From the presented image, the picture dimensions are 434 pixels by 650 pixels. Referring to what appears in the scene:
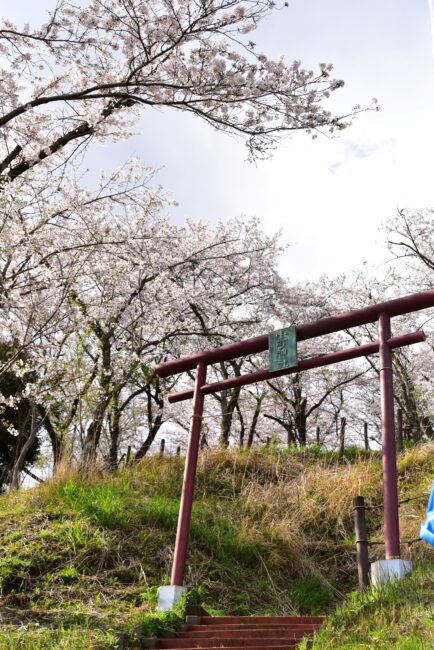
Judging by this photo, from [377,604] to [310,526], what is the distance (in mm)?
4448

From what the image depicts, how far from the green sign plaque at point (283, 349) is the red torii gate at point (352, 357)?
0.07m

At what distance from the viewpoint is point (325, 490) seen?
917cm

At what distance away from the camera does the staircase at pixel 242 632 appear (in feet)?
14.8

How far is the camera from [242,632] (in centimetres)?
472

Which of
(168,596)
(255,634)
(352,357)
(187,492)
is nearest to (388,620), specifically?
(255,634)

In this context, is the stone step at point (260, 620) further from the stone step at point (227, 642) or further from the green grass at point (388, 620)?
the green grass at point (388, 620)

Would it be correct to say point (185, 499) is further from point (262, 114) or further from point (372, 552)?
point (262, 114)

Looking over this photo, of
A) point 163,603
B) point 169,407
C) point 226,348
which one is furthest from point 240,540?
point 169,407

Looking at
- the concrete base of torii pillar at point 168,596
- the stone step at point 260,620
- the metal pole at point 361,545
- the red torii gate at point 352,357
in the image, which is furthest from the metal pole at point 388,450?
the concrete base of torii pillar at point 168,596

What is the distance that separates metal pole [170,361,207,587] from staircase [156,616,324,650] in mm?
648

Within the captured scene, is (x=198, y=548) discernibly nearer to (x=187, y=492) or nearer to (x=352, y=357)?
(x=187, y=492)

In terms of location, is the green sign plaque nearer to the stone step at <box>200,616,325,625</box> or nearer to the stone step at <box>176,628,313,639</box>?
the stone step at <box>200,616,325,625</box>

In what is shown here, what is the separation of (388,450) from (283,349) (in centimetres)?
157

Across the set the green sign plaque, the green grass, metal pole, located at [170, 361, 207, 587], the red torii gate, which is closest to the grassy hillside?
the green grass
